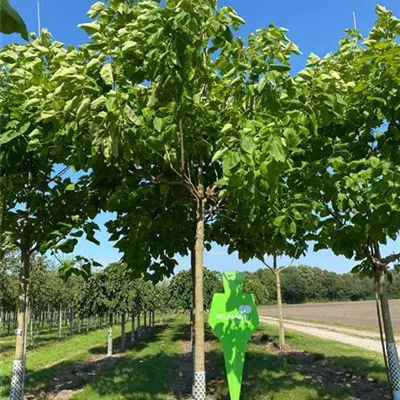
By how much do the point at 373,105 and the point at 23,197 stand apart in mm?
4832

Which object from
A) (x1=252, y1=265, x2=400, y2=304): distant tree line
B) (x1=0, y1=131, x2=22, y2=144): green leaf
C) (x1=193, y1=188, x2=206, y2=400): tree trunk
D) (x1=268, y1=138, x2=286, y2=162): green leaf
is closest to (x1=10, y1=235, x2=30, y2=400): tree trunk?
(x1=0, y1=131, x2=22, y2=144): green leaf

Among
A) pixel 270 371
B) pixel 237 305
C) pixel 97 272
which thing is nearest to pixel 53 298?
pixel 97 272

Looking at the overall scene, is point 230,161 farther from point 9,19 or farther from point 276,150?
point 9,19

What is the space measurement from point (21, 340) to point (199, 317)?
3.45 m

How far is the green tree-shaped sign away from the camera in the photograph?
490cm

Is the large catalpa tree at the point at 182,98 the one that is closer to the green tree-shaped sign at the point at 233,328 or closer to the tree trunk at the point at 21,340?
the green tree-shaped sign at the point at 233,328

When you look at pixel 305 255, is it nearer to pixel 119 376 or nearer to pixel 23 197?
pixel 23 197

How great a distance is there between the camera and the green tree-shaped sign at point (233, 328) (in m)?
4.90

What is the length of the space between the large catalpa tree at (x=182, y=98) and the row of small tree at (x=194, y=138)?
0.02 meters

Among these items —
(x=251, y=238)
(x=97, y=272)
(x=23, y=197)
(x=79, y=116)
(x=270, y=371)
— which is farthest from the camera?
(x=97, y=272)

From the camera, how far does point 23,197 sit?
6.48 meters

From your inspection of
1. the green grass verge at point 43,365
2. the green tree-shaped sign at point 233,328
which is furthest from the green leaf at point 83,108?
the green grass verge at point 43,365

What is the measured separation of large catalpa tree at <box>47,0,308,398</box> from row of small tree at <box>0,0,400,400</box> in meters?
0.02

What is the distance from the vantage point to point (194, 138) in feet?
15.7
